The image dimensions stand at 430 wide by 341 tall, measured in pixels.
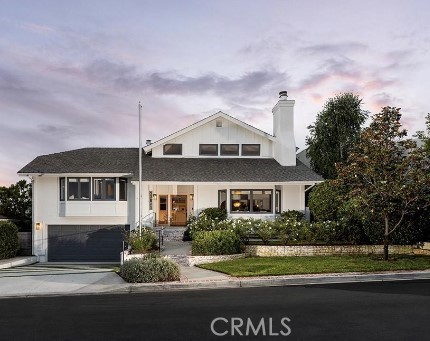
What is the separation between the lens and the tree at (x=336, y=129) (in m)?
40.0

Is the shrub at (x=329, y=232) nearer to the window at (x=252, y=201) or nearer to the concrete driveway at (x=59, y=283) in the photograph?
the window at (x=252, y=201)

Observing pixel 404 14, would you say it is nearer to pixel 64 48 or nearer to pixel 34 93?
pixel 64 48

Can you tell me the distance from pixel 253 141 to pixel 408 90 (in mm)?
10141

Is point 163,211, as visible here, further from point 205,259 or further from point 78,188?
point 205,259

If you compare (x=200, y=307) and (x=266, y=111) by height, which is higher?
(x=266, y=111)

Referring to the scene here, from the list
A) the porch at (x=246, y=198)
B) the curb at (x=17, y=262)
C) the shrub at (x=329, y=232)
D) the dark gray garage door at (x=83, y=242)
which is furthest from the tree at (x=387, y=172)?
the curb at (x=17, y=262)

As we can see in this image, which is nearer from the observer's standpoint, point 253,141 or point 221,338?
point 221,338

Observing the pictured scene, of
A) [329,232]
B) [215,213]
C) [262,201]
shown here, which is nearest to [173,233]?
[215,213]

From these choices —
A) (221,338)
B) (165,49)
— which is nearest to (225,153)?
(165,49)

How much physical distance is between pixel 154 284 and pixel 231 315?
4871 millimetres

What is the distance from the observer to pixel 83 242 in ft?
89.1

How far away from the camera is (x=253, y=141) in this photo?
96.0ft

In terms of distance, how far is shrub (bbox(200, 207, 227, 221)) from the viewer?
82.5 ft

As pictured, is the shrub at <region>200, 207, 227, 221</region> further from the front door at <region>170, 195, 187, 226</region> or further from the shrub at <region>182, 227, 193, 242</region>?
the front door at <region>170, 195, 187, 226</region>
